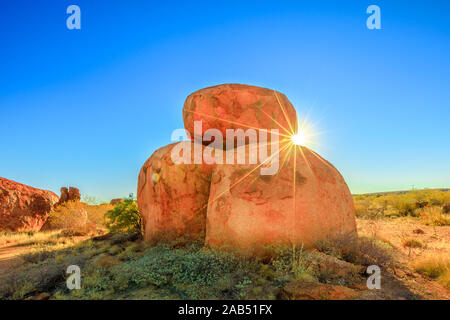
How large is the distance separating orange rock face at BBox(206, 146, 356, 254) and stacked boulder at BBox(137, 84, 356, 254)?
0.07 feet

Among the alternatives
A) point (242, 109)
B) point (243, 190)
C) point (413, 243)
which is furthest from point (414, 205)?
point (243, 190)

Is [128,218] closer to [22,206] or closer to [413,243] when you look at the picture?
[22,206]

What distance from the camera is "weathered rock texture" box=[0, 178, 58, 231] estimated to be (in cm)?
1203

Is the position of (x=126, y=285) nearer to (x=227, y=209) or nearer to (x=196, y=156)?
(x=227, y=209)

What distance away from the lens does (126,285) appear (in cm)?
416

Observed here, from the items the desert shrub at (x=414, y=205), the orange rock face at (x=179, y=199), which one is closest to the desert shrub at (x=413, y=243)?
the orange rock face at (x=179, y=199)

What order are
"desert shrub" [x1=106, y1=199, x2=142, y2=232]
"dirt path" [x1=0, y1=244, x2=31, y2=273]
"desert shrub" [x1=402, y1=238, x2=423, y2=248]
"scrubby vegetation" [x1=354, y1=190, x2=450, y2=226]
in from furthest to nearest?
"scrubby vegetation" [x1=354, y1=190, x2=450, y2=226], "desert shrub" [x1=106, y1=199, x2=142, y2=232], "desert shrub" [x1=402, y1=238, x2=423, y2=248], "dirt path" [x1=0, y1=244, x2=31, y2=273]

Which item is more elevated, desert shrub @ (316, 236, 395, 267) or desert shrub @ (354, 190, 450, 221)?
desert shrub @ (316, 236, 395, 267)

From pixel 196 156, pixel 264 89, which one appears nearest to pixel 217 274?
pixel 196 156

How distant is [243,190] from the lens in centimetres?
545

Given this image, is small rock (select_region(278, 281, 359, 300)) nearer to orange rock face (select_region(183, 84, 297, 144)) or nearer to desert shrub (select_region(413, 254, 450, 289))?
desert shrub (select_region(413, 254, 450, 289))

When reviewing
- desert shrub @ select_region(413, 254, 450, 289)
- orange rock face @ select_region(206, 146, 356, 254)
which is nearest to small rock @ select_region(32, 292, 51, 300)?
orange rock face @ select_region(206, 146, 356, 254)
